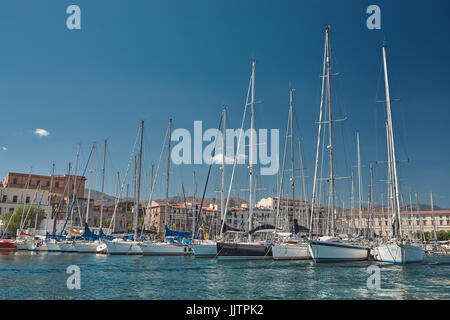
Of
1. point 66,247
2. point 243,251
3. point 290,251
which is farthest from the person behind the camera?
point 66,247

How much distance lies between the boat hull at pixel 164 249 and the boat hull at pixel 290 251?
15.9 meters

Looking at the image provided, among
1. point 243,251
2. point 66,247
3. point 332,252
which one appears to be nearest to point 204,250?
point 243,251

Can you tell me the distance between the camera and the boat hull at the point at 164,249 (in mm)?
46550

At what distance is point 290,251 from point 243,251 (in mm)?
4988

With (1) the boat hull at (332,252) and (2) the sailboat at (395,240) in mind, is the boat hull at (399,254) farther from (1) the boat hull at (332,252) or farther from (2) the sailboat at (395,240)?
(1) the boat hull at (332,252)

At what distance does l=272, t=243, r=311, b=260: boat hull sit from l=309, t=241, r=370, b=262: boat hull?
4.22m

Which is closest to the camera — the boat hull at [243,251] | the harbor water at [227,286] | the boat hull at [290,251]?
the harbor water at [227,286]

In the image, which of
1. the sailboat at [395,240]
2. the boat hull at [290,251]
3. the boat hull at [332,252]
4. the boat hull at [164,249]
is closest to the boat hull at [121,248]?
the boat hull at [164,249]

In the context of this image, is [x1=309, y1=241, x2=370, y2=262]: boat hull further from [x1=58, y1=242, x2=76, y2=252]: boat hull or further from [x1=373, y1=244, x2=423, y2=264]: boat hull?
[x1=58, y1=242, x2=76, y2=252]: boat hull

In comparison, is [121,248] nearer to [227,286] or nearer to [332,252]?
[332,252]

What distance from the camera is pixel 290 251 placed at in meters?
36.9

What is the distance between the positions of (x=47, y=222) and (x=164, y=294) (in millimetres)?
81179
